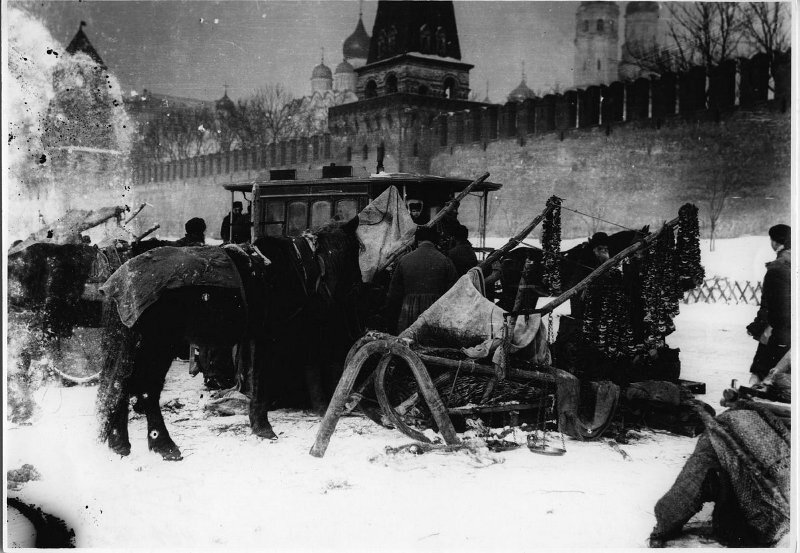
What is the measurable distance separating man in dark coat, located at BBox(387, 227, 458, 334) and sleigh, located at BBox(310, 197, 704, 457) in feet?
1.30

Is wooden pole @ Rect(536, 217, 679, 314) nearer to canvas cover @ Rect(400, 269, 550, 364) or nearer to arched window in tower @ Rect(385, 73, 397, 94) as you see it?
canvas cover @ Rect(400, 269, 550, 364)

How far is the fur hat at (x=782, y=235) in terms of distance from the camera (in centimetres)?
435

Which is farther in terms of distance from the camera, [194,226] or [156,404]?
[194,226]

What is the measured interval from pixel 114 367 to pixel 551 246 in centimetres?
319

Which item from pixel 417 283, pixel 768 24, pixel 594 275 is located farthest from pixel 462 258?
pixel 768 24

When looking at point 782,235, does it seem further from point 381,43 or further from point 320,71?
point 381,43

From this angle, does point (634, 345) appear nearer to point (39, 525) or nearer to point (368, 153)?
point (39, 525)

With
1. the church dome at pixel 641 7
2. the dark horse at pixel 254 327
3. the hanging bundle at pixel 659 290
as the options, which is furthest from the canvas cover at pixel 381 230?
the church dome at pixel 641 7

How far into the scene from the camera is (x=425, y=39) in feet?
20.7

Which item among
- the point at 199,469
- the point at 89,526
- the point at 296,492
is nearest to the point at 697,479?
the point at 296,492

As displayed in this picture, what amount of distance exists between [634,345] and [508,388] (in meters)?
0.93

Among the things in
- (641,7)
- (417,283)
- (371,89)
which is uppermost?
(371,89)

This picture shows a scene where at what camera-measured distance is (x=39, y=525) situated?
4.11m

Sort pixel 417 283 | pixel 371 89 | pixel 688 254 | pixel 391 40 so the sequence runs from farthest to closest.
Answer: pixel 371 89 < pixel 391 40 < pixel 417 283 < pixel 688 254
